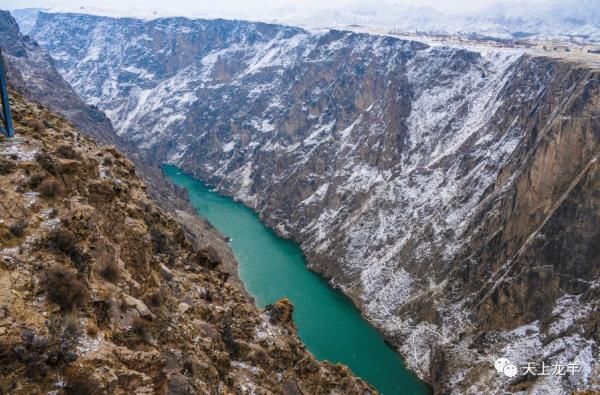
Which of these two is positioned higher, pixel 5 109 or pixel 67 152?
pixel 67 152

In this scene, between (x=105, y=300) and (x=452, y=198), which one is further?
(x=452, y=198)

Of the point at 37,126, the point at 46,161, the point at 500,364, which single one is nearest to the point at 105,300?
the point at 46,161

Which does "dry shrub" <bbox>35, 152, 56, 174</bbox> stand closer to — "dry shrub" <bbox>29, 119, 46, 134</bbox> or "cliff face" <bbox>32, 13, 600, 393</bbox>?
"dry shrub" <bbox>29, 119, 46, 134</bbox>

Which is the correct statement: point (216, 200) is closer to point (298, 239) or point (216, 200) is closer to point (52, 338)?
point (298, 239)

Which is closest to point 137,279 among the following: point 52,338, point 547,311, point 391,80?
point 52,338

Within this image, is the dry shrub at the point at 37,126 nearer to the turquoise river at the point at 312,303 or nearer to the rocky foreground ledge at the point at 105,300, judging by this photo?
the rocky foreground ledge at the point at 105,300

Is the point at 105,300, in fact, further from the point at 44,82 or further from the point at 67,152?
the point at 44,82

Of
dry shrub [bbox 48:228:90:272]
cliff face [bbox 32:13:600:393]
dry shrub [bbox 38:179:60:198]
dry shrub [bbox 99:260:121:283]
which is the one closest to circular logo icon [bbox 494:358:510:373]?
cliff face [bbox 32:13:600:393]

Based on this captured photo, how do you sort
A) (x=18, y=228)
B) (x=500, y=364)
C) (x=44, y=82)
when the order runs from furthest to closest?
(x=44, y=82) → (x=500, y=364) → (x=18, y=228)

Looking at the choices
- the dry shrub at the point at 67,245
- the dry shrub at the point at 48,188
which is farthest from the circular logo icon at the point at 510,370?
the dry shrub at the point at 48,188
